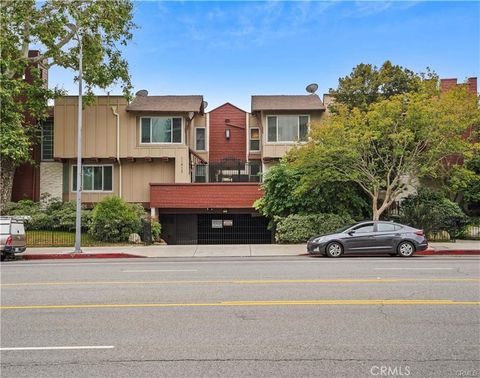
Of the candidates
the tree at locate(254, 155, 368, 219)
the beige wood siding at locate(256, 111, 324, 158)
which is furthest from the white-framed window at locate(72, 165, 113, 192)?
the tree at locate(254, 155, 368, 219)

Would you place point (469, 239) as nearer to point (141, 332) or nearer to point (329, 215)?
point (329, 215)

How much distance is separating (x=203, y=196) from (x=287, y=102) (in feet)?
27.3

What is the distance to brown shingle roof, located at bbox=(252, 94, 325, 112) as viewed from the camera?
29.2 meters

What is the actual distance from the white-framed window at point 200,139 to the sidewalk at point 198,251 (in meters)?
14.3

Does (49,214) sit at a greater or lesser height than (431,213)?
greater

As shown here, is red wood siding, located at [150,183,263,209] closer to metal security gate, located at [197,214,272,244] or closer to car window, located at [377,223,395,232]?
metal security gate, located at [197,214,272,244]

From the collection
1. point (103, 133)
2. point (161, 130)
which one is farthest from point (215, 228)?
point (103, 133)

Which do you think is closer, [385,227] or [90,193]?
[385,227]

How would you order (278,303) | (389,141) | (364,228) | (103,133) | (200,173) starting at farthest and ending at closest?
(200,173) → (103,133) → (389,141) → (364,228) → (278,303)

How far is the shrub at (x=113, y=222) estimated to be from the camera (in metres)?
23.3

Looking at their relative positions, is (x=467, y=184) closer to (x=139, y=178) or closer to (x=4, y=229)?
(x=139, y=178)

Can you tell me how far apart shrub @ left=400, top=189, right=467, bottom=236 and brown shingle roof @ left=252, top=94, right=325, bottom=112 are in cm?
794

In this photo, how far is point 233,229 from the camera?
29.7 m

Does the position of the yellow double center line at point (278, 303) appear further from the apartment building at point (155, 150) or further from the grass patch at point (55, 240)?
the apartment building at point (155, 150)
